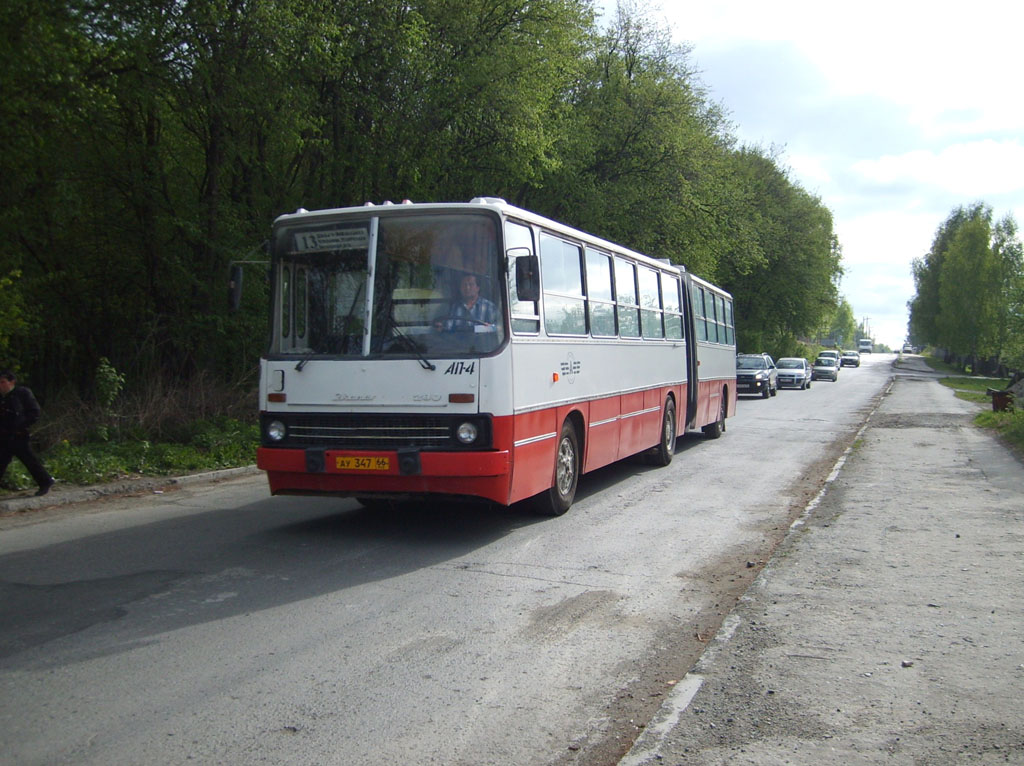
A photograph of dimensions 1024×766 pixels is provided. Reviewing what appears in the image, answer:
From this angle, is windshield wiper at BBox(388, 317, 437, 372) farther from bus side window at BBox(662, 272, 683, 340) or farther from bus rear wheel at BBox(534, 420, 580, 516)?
bus side window at BBox(662, 272, 683, 340)

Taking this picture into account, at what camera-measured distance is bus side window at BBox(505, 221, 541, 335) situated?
8516 mm

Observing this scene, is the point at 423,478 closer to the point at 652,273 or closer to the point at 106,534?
the point at 106,534

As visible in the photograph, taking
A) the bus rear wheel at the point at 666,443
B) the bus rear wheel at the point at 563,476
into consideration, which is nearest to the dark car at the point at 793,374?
the bus rear wheel at the point at 666,443

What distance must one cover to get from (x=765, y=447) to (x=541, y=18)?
11.7 m

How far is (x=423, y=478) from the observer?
820cm

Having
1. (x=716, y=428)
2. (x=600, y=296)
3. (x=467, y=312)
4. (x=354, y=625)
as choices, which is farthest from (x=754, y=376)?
(x=354, y=625)

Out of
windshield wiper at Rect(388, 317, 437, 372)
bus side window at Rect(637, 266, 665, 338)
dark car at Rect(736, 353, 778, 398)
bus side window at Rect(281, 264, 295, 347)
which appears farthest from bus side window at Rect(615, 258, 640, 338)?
dark car at Rect(736, 353, 778, 398)

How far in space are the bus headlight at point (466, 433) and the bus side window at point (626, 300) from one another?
437 cm

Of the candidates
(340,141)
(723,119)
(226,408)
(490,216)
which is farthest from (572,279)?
(723,119)

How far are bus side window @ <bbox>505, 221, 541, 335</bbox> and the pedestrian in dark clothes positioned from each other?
5.77 m

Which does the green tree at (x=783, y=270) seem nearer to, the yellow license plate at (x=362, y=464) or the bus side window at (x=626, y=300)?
the bus side window at (x=626, y=300)

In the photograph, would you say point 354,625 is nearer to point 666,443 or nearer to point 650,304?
point 650,304

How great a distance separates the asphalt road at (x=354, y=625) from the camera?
4.19 m

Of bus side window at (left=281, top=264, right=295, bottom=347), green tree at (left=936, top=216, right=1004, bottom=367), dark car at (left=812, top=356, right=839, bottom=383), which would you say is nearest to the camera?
bus side window at (left=281, top=264, right=295, bottom=347)
